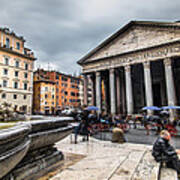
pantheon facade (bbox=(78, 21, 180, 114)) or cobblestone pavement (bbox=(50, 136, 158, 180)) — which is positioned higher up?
pantheon facade (bbox=(78, 21, 180, 114))

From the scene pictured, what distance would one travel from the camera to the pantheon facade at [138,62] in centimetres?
1842

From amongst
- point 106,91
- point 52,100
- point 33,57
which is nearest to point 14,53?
point 33,57

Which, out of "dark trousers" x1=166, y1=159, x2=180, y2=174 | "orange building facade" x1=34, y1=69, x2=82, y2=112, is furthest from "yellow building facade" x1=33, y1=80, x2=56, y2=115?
"dark trousers" x1=166, y1=159, x2=180, y2=174

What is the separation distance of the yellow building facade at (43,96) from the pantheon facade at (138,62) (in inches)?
798

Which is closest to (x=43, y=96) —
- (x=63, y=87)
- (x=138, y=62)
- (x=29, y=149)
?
(x=63, y=87)

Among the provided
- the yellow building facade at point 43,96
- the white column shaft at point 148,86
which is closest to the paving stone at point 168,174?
the white column shaft at point 148,86

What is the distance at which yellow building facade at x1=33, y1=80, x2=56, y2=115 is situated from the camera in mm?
41969

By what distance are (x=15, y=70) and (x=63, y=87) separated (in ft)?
62.6

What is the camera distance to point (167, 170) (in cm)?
379

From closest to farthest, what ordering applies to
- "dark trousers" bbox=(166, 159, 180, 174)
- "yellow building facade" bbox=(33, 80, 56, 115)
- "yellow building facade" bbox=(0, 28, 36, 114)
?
"dark trousers" bbox=(166, 159, 180, 174)
"yellow building facade" bbox=(0, 28, 36, 114)
"yellow building facade" bbox=(33, 80, 56, 115)

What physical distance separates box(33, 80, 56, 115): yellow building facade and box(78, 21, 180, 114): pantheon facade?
20.3 m

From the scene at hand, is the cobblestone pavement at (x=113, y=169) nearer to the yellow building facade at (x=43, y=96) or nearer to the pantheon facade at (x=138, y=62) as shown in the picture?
the pantheon facade at (x=138, y=62)

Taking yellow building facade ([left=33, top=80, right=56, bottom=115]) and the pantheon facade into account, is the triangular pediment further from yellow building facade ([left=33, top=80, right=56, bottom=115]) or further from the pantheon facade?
yellow building facade ([left=33, top=80, right=56, bottom=115])

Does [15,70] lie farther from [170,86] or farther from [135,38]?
[170,86]
